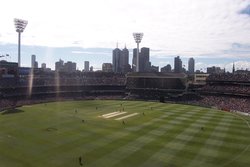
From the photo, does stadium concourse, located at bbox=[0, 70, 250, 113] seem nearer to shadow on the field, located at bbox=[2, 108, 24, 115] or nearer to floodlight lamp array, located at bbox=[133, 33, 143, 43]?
shadow on the field, located at bbox=[2, 108, 24, 115]

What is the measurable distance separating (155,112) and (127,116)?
979 centimetres

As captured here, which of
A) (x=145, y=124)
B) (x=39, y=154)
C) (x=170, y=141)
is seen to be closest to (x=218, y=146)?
(x=170, y=141)

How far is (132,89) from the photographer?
122 metres

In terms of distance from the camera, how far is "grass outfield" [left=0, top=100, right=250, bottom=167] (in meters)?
36.9

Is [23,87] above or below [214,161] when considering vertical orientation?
above

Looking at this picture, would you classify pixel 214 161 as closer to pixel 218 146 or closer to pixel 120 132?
pixel 218 146

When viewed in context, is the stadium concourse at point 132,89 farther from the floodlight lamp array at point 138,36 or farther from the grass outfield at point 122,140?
the grass outfield at point 122,140

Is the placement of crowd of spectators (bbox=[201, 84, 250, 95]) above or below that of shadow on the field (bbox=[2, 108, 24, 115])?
above

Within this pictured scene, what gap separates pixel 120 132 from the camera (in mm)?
50938

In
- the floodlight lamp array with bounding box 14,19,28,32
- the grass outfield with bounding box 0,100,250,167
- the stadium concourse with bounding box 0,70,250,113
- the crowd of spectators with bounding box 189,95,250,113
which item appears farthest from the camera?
the floodlight lamp array with bounding box 14,19,28,32

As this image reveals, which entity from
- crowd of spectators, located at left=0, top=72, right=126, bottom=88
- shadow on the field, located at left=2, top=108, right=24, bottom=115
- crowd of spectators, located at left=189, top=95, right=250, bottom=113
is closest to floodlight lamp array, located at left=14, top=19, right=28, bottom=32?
crowd of spectators, located at left=0, top=72, right=126, bottom=88

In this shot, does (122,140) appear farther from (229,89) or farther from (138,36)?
(138,36)

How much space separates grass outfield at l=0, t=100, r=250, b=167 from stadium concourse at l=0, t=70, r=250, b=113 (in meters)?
27.9

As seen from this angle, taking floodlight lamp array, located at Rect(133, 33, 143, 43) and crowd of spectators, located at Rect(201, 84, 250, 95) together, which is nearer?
crowd of spectators, located at Rect(201, 84, 250, 95)
